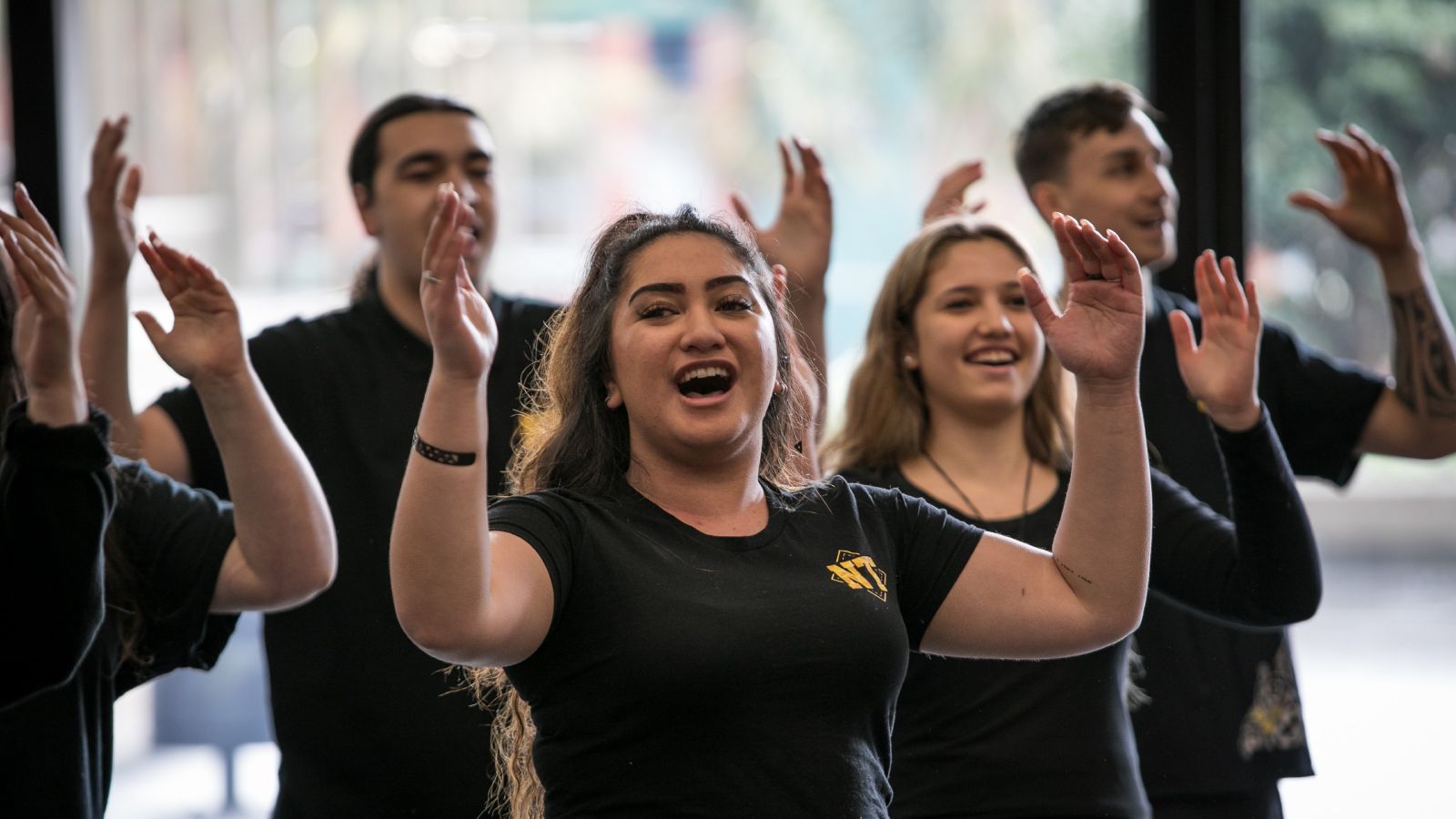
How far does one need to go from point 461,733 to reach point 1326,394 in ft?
4.41

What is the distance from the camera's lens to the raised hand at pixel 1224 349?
63.1 inches

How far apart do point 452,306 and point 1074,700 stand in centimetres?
88

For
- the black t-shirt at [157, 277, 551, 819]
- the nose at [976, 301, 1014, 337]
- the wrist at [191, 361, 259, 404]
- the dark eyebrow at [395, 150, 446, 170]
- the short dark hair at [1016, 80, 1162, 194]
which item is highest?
the short dark hair at [1016, 80, 1162, 194]

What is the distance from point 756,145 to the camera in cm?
302

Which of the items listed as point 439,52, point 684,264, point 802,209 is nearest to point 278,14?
point 439,52

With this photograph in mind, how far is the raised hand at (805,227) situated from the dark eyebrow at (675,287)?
731 mm

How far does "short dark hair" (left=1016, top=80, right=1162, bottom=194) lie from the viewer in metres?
2.36

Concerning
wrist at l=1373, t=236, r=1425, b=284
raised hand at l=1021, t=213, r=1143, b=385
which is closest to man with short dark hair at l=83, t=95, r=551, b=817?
raised hand at l=1021, t=213, r=1143, b=385

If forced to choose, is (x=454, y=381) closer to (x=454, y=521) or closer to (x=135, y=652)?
(x=454, y=521)

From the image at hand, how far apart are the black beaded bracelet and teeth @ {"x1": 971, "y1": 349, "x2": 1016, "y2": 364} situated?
2.90 ft

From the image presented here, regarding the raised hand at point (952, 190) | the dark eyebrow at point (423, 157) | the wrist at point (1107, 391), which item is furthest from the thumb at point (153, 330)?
the raised hand at point (952, 190)

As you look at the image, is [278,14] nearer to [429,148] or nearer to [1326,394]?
[429,148]

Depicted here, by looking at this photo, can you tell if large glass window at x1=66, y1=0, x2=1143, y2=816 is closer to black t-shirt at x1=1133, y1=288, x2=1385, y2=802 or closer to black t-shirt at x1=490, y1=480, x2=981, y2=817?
black t-shirt at x1=1133, y1=288, x2=1385, y2=802

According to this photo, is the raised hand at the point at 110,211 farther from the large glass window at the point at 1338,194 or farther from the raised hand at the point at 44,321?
the large glass window at the point at 1338,194
